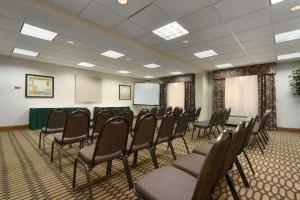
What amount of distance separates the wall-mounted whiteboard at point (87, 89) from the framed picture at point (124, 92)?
1534 millimetres

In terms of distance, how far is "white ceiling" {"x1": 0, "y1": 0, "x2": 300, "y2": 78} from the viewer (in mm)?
2543

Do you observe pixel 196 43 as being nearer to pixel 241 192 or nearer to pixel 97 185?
pixel 241 192

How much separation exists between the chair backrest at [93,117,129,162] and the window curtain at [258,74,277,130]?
21.6 ft

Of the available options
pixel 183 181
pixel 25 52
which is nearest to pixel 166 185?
pixel 183 181

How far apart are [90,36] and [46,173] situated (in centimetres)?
291

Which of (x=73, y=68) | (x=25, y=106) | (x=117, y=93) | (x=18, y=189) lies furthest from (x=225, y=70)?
(x=25, y=106)

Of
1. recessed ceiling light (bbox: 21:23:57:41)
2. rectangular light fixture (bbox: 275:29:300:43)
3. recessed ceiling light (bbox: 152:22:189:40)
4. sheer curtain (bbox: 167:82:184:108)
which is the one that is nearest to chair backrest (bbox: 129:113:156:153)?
recessed ceiling light (bbox: 152:22:189:40)

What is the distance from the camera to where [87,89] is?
783 cm

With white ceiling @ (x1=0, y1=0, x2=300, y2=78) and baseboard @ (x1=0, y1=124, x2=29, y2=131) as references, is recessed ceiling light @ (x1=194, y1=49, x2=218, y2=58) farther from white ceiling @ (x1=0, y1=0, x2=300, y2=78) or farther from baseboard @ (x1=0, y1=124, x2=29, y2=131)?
baseboard @ (x1=0, y1=124, x2=29, y2=131)

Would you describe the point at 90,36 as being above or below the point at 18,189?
above

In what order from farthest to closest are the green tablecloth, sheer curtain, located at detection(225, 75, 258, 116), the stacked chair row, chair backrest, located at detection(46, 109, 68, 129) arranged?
sheer curtain, located at detection(225, 75, 258, 116) < the green tablecloth < chair backrest, located at detection(46, 109, 68, 129) < the stacked chair row

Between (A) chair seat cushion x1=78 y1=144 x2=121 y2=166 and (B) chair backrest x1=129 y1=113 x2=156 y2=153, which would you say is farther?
(B) chair backrest x1=129 y1=113 x2=156 y2=153

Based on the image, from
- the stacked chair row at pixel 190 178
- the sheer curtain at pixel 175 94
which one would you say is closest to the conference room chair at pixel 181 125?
the stacked chair row at pixel 190 178

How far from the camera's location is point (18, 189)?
186 cm
